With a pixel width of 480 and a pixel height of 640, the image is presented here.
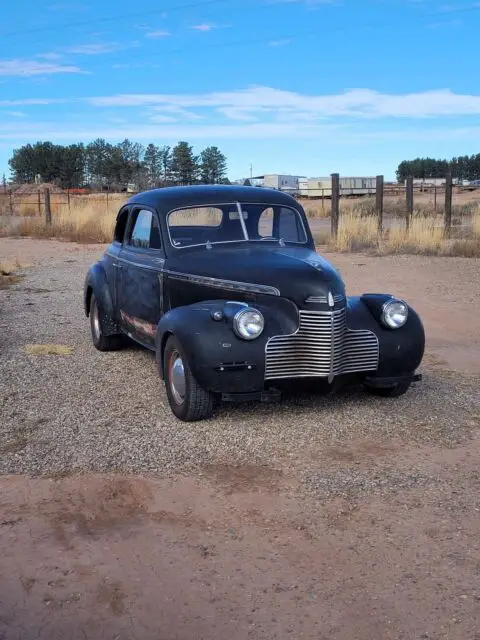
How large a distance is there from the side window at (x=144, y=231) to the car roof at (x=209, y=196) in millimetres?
119

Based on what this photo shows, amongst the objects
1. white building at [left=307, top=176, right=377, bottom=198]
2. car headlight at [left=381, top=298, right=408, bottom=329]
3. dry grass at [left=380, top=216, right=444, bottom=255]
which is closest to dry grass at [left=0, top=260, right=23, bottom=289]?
dry grass at [left=380, top=216, right=444, bottom=255]

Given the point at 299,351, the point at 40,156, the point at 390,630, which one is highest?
the point at 40,156

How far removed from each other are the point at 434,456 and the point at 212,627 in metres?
2.35

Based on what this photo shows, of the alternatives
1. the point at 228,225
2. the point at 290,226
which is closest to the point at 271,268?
the point at 228,225

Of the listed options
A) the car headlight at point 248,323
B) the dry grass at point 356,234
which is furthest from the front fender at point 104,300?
the dry grass at point 356,234

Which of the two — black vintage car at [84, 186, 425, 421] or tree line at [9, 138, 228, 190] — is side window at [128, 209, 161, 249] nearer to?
black vintage car at [84, 186, 425, 421]

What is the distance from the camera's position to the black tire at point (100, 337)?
7.86 metres

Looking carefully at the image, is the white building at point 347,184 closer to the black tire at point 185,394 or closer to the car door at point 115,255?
the car door at point 115,255

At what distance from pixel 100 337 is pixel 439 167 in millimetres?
110666

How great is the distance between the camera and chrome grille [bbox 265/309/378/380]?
17.3 ft

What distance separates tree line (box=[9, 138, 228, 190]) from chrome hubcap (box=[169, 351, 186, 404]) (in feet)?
146

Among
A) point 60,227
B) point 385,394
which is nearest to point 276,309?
point 385,394

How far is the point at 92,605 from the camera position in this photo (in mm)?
3109

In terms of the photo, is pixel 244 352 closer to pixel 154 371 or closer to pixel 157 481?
pixel 157 481
